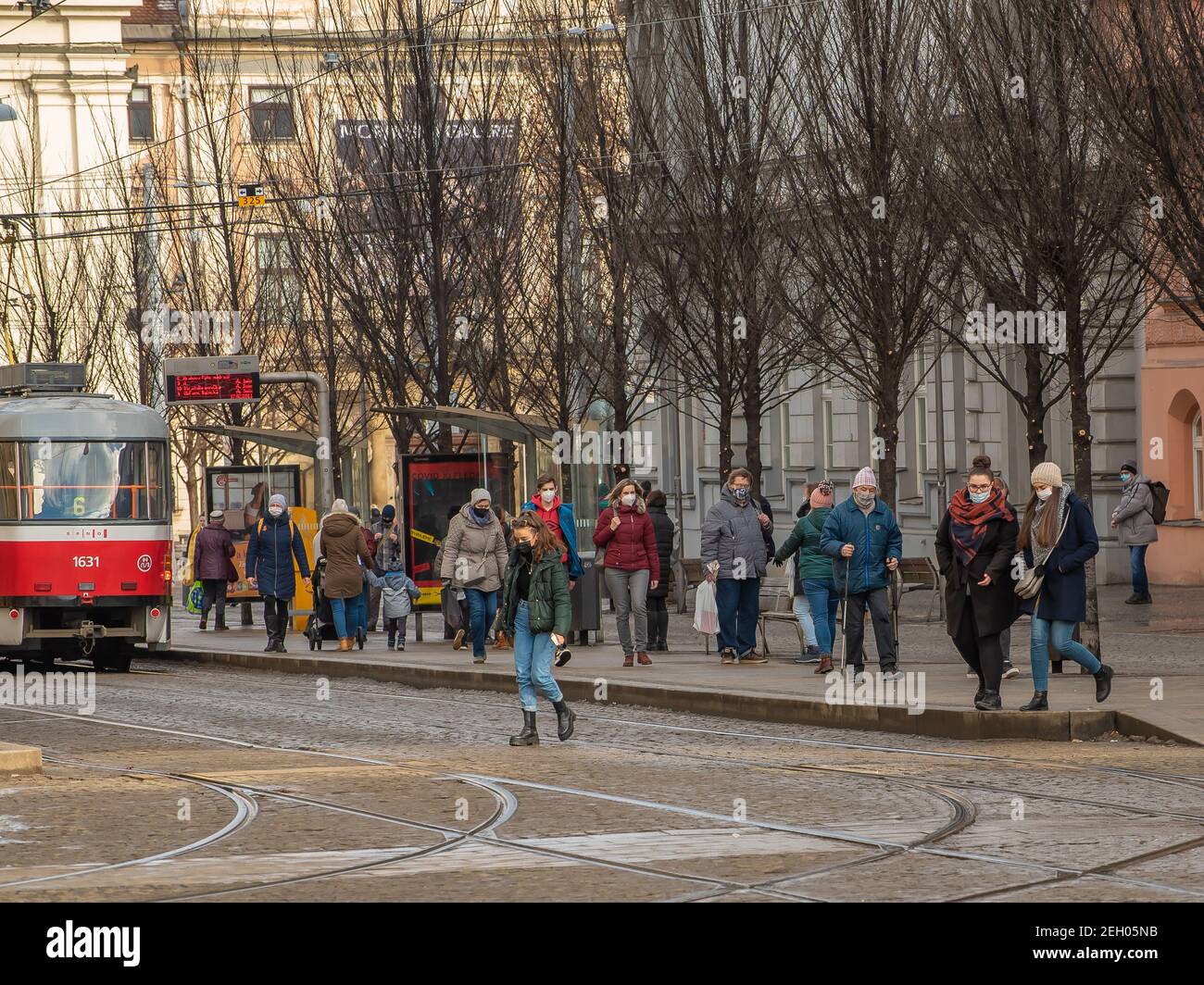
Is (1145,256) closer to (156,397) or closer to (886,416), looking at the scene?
(886,416)

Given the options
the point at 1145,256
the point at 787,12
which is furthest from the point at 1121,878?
the point at 787,12

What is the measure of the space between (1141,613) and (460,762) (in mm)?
14742

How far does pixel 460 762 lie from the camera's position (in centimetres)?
1436

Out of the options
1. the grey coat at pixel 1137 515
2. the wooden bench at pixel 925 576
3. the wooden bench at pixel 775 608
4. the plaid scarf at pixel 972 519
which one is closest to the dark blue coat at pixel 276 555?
the wooden bench at pixel 775 608

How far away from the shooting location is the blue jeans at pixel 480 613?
22.6m

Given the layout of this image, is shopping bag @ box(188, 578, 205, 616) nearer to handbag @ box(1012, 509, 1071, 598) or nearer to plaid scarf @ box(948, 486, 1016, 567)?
plaid scarf @ box(948, 486, 1016, 567)

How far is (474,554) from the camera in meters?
23.0

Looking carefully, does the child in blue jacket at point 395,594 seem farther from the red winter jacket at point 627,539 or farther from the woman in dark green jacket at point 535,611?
the woman in dark green jacket at point 535,611

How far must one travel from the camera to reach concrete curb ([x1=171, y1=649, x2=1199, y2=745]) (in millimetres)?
15242

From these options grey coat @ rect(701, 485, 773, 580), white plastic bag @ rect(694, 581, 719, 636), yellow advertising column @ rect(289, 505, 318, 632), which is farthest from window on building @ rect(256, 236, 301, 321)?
grey coat @ rect(701, 485, 773, 580)

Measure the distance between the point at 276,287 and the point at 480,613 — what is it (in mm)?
23853

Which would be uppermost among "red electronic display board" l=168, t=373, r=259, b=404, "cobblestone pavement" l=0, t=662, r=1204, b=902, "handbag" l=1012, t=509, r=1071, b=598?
"red electronic display board" l=168, t=373, r=259, b=404

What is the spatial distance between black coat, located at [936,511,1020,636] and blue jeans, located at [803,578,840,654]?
432cm

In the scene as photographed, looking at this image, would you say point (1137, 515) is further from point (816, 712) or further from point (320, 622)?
point (816, 712)
